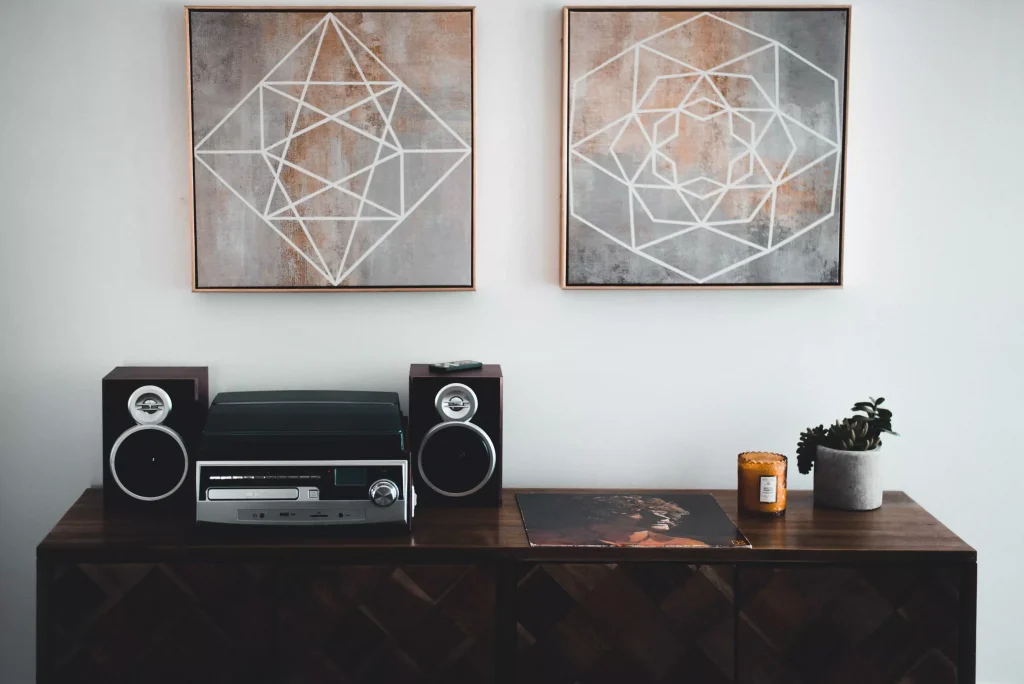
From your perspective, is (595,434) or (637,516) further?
(595,434)

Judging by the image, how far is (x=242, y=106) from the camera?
1.97m

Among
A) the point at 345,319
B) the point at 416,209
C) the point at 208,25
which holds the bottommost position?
the point at 345,319

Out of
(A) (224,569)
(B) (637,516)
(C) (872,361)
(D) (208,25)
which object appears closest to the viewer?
(A) (224,569)

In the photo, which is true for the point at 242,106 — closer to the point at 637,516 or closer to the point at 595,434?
the point at 595,434

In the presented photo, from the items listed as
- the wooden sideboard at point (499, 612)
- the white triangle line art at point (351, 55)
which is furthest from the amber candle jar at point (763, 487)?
the white triangle line art at point (351, 55)

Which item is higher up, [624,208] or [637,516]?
[624,208]

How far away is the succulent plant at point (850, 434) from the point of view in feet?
6.22

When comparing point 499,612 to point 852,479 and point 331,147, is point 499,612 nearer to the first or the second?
point 852,479

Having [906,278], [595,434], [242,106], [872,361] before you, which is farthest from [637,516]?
[242,106]

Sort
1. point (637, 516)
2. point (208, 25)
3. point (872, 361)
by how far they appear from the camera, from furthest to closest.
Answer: point (872, 361) < point (208, 25) < point (637, 516)

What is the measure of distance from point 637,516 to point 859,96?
44.2 inches

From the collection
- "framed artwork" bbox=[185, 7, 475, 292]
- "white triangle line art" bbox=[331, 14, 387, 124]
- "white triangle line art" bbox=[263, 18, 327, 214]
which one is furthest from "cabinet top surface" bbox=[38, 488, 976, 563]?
"white triangle line art" bbox=[331, 14, 387, 124]

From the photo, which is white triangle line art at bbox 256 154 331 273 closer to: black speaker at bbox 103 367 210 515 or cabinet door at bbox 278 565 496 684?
black speaker at bbox 103 367 210 515

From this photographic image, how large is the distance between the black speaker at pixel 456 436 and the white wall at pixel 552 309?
0.22 m
